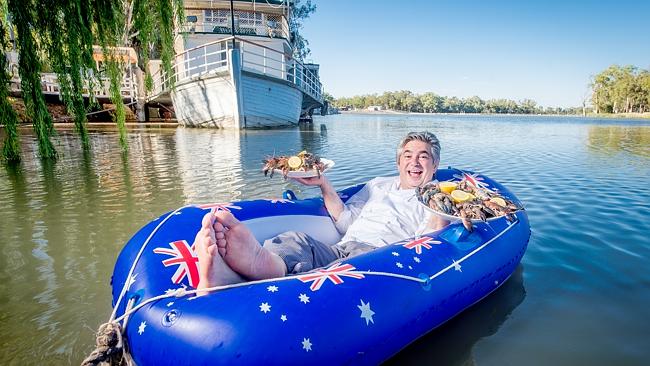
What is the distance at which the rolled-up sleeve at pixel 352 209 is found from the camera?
11.6ft

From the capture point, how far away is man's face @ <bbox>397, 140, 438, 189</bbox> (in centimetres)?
323

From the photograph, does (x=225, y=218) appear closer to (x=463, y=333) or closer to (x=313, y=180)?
(x=313, y=180)

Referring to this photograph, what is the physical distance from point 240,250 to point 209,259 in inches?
7.0

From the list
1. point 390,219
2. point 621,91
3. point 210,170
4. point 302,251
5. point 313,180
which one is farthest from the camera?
point 621,91

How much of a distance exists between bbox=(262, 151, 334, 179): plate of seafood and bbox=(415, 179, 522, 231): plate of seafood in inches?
36.2

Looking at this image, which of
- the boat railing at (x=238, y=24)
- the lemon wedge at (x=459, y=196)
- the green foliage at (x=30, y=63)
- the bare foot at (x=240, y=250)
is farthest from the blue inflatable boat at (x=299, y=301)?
the boat railing at (x=238, y=24)

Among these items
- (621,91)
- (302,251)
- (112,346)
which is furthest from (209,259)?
(621,91)

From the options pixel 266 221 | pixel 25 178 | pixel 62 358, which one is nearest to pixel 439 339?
pixel 266 221

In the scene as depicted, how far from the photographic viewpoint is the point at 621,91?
2591 inches

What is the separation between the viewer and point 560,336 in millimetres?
2588

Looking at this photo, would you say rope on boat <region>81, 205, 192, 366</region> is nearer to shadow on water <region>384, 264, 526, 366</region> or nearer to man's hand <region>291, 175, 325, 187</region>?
shadow on water <region>384, 264, 526, 366</region>

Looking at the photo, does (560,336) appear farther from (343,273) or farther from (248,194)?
(248,194)

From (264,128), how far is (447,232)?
16.5 metres

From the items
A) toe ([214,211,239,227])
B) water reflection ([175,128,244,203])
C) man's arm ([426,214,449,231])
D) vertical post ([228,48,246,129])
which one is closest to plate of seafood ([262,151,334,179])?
man's arm ([426,214,449,231])
